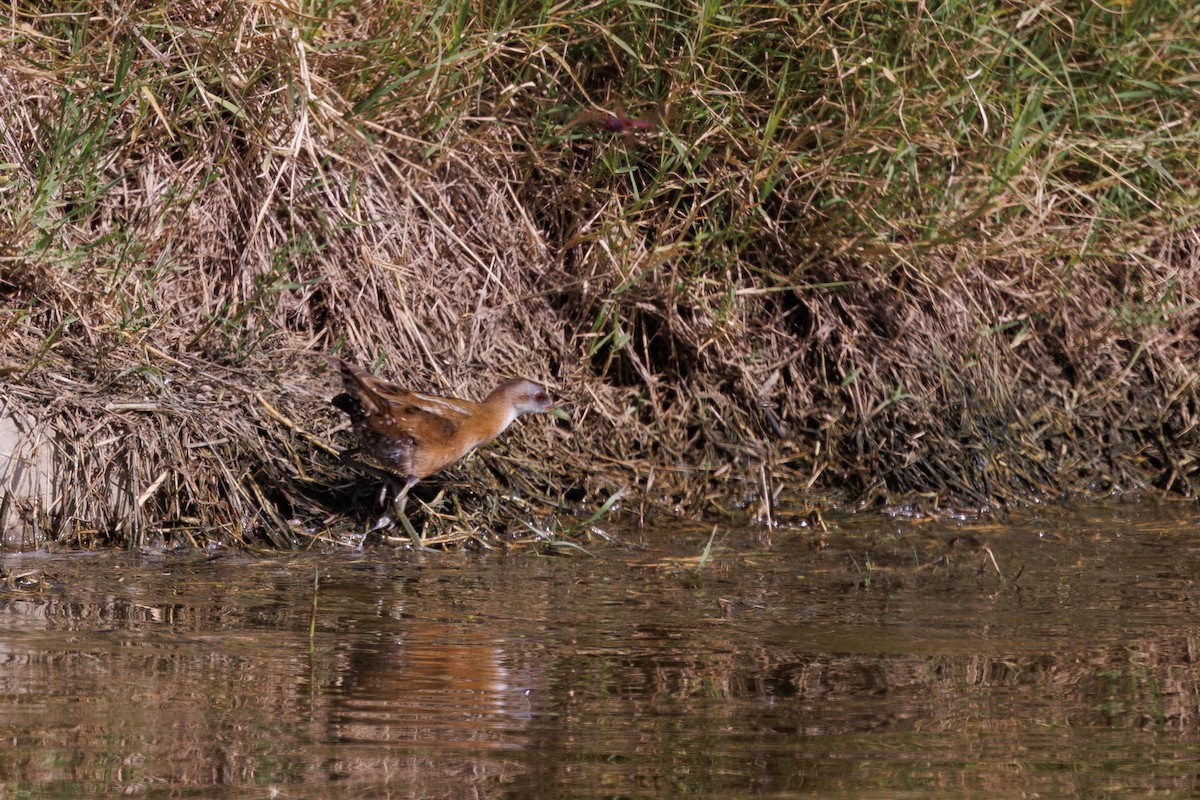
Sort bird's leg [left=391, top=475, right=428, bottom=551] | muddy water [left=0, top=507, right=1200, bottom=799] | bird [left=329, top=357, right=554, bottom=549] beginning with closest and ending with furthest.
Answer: muddy water [left=0, top=507, right=1200, bottom=799], bird [left=329, top=357, right=554, bottom=549], bird's leg [left=391, top=475, right=428, bottom=551]

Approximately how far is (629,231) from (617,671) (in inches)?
109

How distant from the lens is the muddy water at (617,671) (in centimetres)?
298

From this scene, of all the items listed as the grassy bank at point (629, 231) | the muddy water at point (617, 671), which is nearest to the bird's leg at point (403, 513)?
the muddy water at point (617, 671)

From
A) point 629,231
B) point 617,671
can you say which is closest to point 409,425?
point 629,231

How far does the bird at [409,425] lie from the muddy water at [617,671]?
0.30 meters

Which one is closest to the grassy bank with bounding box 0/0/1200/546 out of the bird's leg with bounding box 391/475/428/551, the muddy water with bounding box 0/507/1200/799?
the bird's leg with bounding box 391/475/428/551

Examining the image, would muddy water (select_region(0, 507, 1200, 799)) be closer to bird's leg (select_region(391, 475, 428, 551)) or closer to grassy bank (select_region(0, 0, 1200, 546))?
bird's leg (select_region(391, 475, 428, 551))

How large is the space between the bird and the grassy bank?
0.24m

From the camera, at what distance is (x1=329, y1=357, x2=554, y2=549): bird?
5332 mm

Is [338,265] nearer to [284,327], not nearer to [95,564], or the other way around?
[284,327]

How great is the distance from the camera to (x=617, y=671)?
3.82 metres

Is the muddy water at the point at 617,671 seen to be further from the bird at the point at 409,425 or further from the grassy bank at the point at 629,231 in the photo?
the grassy bank at the point at 629,231

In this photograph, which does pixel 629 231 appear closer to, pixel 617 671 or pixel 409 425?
pixel 409 425

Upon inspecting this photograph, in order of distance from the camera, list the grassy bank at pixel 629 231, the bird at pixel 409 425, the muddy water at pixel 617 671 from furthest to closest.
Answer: the grassy bank at pixel 629 231 → the bird at pixel 409 425 → the muddy water at pixel 617 671
